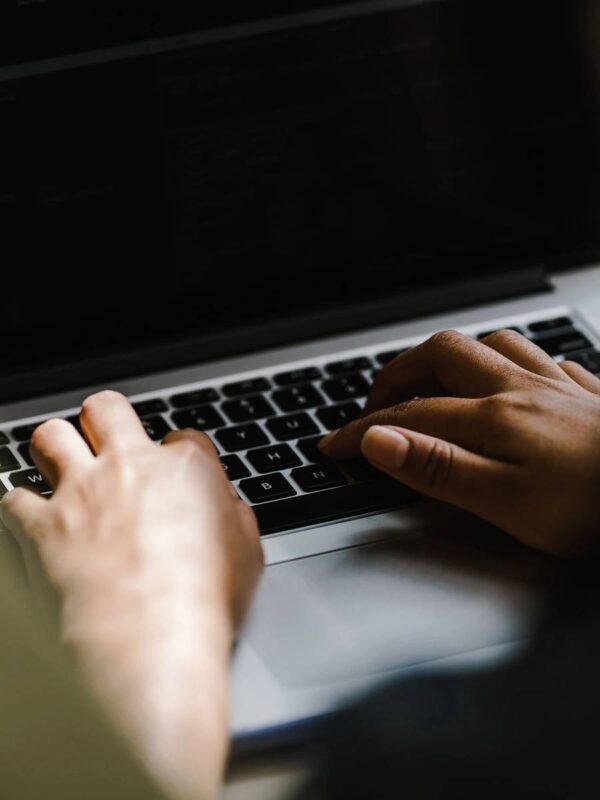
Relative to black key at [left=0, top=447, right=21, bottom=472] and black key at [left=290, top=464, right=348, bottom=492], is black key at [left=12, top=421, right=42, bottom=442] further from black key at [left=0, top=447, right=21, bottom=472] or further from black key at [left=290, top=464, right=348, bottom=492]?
black key at [left=290, top=464, right=348, bottom=492]

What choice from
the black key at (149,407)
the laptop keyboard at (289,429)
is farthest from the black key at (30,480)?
the black key at (149,407)

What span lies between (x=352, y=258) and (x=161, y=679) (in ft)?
1.70

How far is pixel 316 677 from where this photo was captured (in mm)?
669

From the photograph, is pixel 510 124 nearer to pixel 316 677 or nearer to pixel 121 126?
pixel 121 126

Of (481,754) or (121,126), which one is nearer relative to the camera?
(481,754)

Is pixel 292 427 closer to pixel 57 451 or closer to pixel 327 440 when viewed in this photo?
pixel 327 440

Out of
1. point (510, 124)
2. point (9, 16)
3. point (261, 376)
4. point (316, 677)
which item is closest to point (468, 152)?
point (510, 124)

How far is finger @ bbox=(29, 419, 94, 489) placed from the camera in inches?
29.7

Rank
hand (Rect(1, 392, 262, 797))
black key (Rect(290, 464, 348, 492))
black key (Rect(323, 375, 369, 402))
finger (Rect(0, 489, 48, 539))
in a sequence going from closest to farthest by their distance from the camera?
hand (Rect(1, 392, 262, 797)) < finger (Rect(0, 489, 48, 539)) < black key (Rect(290, 464, 348, 492)) < black key (Rect(323, 375, 369, 402))

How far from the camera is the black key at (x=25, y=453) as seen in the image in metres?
0.84

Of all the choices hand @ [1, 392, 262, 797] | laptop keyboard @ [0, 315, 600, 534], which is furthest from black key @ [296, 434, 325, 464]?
hand @ [1, 392, 262, 797]

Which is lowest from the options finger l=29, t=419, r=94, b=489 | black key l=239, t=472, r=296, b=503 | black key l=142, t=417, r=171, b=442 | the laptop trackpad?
the laptop trackpad

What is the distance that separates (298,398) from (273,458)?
3.5 inches

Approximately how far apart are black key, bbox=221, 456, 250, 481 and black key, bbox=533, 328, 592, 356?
31 centimetres
